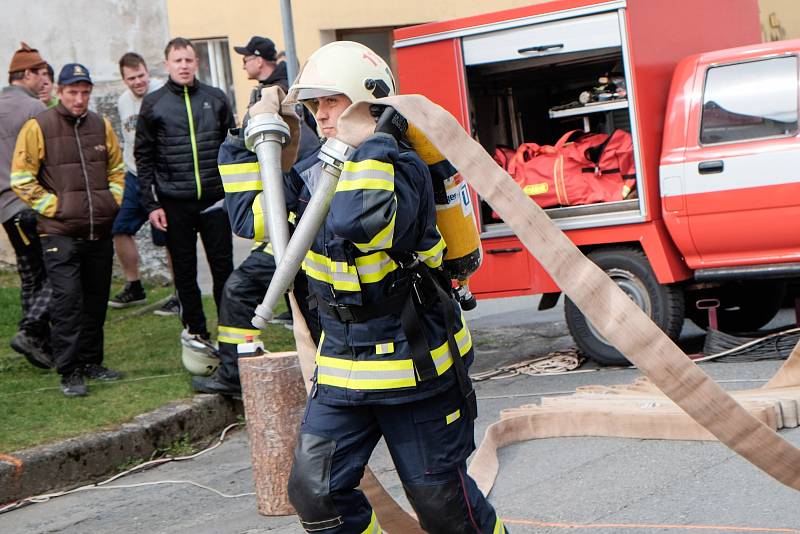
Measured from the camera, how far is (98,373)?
24.8 feet

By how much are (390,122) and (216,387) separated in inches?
159

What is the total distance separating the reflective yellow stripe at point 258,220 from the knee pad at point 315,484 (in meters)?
0.68

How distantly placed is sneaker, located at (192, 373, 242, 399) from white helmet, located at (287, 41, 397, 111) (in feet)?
12.3

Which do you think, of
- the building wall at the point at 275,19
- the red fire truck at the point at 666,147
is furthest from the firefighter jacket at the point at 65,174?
the building wall at the point at 275,19

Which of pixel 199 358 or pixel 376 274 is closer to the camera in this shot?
pixel 376 274

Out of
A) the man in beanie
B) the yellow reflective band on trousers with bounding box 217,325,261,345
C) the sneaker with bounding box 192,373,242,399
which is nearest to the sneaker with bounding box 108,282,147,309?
the man in beanie

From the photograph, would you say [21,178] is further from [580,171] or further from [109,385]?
[580,171]

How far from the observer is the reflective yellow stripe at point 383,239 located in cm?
331

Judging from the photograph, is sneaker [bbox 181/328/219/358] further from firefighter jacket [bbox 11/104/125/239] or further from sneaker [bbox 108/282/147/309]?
sneaker [bbox 108/282/147/309]

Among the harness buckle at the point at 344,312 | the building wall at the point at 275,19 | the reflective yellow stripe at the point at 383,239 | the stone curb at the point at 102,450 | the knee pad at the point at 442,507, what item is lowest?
the stone curb at the point at 102,450

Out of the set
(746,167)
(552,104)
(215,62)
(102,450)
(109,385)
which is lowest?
(102,450)

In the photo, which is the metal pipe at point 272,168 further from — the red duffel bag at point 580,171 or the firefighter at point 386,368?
the red duffel bag at point 580,171

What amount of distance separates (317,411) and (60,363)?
4.01 m

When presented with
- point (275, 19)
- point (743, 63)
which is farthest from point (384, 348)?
point (275, 19)
